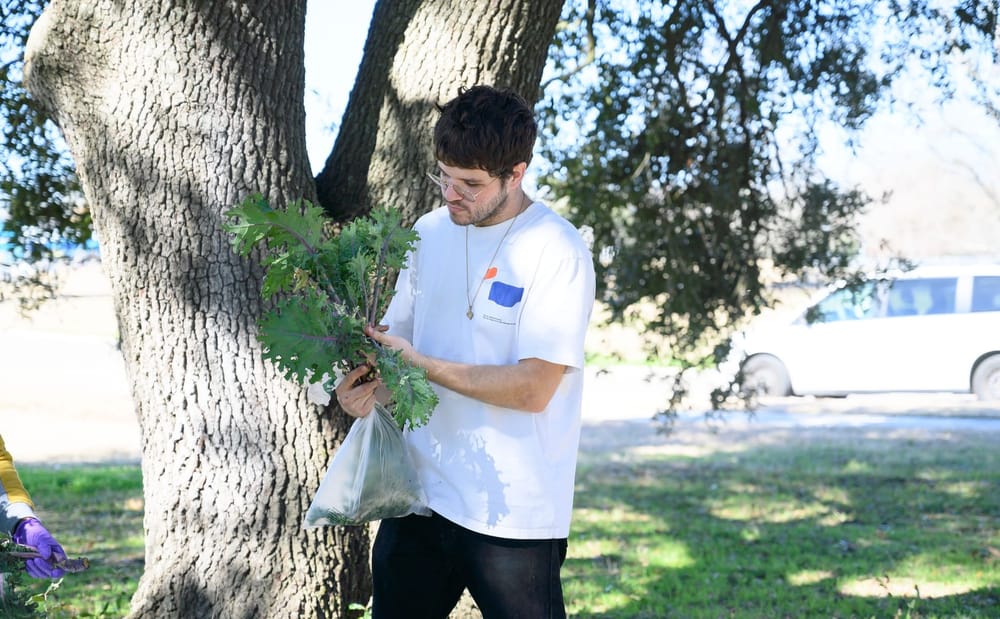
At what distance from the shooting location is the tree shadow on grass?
17.6ft

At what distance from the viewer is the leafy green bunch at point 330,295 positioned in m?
2.29

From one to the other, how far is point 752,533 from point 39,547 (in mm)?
5268

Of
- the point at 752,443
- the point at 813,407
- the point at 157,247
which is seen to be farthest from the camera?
the point at 813,407

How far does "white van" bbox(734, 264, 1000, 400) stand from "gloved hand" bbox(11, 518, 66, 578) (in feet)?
36.2

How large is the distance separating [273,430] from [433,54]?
1.41m

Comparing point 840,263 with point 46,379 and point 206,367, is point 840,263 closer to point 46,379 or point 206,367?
point 206,367

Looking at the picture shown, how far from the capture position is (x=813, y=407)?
591 inches

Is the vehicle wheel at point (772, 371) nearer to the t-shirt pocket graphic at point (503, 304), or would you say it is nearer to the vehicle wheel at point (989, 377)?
the vehicle wheel at point (989, 377)

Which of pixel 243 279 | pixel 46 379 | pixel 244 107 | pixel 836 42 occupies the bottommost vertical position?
pixel 46 379

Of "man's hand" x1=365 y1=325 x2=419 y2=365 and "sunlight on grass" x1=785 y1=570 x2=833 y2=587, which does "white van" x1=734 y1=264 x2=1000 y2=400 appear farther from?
"man's hand" x1=365 y1=325 x2=419 y2=365

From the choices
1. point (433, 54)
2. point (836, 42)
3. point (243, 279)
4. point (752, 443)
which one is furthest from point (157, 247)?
point (752, 443)

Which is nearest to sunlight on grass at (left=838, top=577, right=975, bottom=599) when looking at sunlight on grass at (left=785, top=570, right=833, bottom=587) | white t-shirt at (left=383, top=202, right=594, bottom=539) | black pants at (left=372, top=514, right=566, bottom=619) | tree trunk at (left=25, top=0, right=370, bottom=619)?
sunlight on grass at (left=785, top=570, right=833, bottom=587)

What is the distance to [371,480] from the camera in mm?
2463

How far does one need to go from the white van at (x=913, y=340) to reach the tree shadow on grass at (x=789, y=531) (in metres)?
2.37
